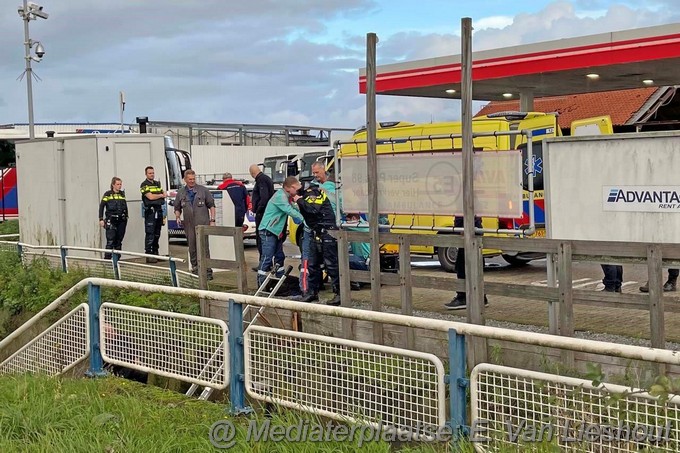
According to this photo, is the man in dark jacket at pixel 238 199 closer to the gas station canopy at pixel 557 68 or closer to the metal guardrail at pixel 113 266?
the metal guardrail at pixel 113 266

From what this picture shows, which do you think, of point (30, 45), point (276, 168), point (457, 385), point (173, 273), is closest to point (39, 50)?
point (30, 45)

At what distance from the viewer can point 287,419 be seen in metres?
5.83

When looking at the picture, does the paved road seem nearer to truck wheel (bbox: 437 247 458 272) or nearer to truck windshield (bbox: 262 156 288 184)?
truck wheel (bbox: 437 247 458 272)

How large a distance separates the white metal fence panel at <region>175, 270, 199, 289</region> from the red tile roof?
18776 millimetres

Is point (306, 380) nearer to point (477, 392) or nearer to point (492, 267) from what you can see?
point (477, 392)

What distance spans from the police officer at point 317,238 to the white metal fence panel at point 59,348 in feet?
10.7

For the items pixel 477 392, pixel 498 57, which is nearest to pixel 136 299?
pixel 477 392

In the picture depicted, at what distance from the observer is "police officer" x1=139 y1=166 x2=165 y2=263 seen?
1617 centimetres

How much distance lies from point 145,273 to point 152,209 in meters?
3.10

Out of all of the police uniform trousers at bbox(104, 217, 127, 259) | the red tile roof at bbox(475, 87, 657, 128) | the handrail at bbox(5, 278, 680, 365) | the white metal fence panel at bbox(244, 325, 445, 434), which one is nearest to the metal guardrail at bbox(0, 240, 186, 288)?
the police uniform trousers at bbox(104, 217, 127, 259)

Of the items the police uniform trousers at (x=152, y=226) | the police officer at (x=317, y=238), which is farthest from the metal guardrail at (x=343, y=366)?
the police uniform trousers at (x=152, y=226)

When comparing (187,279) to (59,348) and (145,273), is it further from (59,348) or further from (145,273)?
(59,348)

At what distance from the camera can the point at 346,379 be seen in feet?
19.1

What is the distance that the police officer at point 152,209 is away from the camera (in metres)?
16.2
